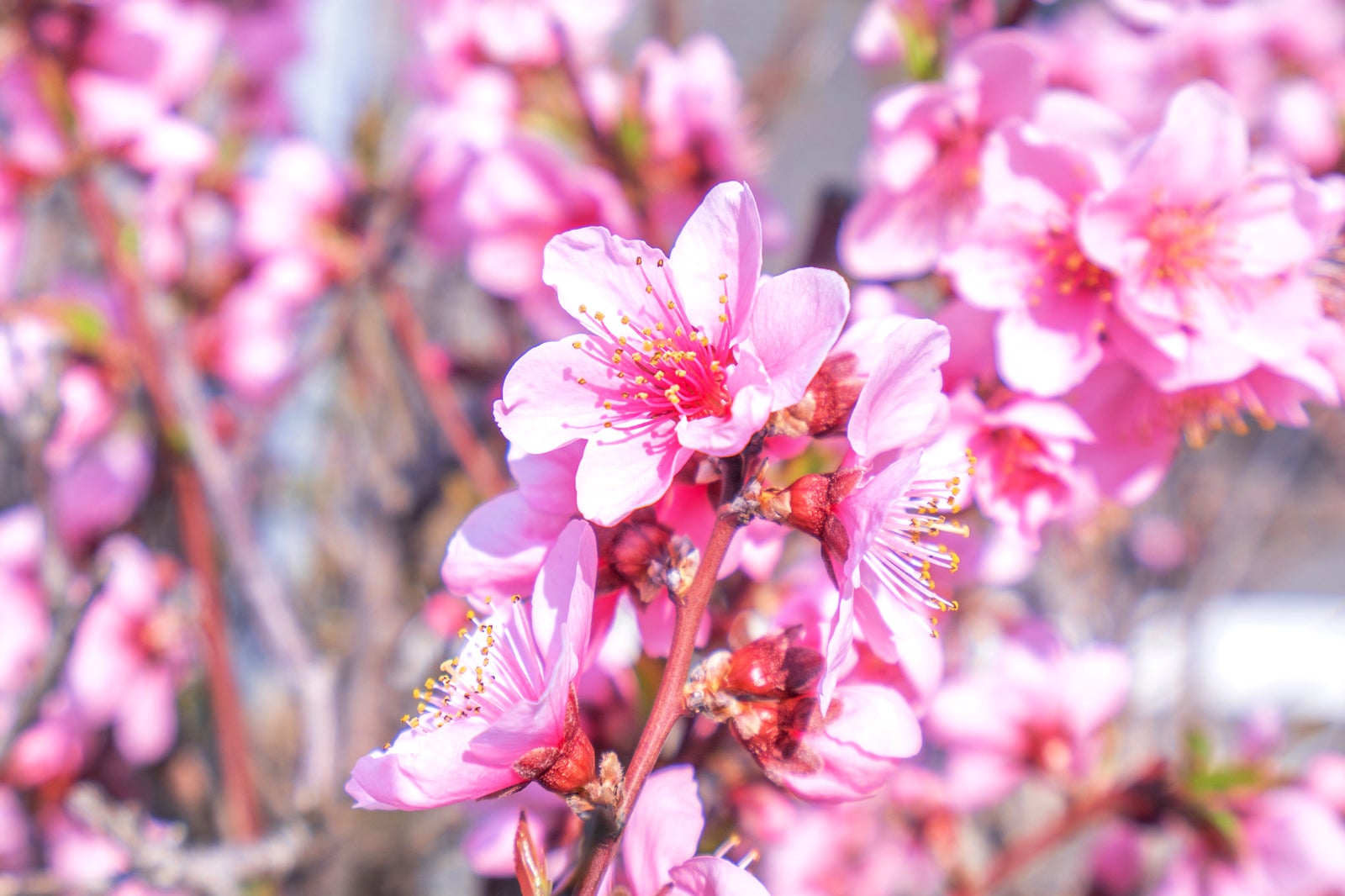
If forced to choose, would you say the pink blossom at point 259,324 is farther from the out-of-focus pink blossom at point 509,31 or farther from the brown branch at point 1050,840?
the brown branch at point 1050,840

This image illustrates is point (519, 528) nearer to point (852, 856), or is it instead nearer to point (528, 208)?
point (528, 208)

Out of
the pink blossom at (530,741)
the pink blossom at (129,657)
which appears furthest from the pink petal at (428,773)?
the pink blossom at (129,657)

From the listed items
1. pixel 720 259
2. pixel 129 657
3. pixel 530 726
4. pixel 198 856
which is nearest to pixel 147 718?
pixel 129 657

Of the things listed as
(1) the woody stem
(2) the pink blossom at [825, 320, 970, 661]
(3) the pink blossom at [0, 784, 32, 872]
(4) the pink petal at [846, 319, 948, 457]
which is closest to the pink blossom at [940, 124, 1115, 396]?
(2) the pink blossom at [825, 320, 970, 661]

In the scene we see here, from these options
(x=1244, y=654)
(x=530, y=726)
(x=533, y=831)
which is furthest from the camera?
(x=1244, y=654)

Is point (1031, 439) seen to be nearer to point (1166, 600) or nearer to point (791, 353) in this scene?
point (791, 353)

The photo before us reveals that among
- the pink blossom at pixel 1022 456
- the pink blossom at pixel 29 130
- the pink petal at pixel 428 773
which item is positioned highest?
the pink blossom at pixel 29 130

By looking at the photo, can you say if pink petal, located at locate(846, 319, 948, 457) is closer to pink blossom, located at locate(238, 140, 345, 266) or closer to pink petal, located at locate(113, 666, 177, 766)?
pink blossom, located at locate(238, 140, 345, 266)
